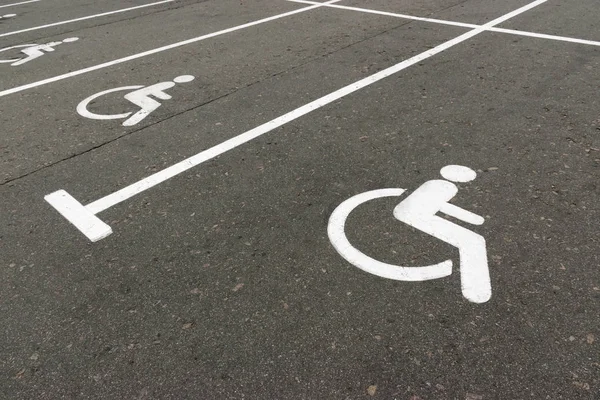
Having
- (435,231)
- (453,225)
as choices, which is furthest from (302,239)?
(453,225)

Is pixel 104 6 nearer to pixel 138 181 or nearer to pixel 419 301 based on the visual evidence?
pixel 138 181

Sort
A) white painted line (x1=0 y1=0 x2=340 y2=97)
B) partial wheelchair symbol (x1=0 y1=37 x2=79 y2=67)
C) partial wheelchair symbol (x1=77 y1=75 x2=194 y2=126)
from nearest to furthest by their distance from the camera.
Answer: partial wheelchair symbol (x1=77 y1=75 x2=194 y2=126) < white painted line (x1=0 y1=0 x2=340 y2=97) < partial wheelchair symbol (x1=0 y1=37 x2=79 y2=67)

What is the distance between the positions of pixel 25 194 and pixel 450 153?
3.53 m

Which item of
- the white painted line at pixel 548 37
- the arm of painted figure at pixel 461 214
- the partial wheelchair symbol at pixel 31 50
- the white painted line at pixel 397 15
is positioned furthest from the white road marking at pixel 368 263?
the partial wheelchair symbol at pixel 31 50

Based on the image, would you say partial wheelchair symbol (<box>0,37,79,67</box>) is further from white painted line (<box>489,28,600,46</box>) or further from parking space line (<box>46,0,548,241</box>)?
white painted line (<box>489,28,600,46</box>)

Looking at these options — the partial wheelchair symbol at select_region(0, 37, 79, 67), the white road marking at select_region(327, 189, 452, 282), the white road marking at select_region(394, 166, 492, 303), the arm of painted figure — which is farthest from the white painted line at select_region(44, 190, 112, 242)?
the partial wheelchair symbol at select_region(0, 37, 79, 67)

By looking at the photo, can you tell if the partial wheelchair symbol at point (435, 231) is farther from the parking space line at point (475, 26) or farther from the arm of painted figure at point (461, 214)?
the parking space line at point (475, 26)

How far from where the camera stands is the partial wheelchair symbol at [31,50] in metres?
7.18

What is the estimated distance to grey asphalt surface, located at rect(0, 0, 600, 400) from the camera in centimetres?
237

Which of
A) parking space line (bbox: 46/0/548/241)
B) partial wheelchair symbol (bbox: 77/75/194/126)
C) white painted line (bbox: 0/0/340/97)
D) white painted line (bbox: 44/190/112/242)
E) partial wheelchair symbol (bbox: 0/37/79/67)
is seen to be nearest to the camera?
white painted line (bbox: 44/190/112/242)

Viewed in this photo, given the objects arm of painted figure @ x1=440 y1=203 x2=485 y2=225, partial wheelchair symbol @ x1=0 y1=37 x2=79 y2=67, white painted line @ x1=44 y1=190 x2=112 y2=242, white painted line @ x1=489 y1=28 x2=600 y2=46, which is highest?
white painted line @ x1=489 y1=28 x2=600 y2=46

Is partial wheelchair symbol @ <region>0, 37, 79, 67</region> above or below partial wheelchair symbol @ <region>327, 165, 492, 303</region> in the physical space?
above

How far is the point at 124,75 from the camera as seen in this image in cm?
628

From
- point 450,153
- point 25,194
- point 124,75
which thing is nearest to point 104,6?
point 124,75
